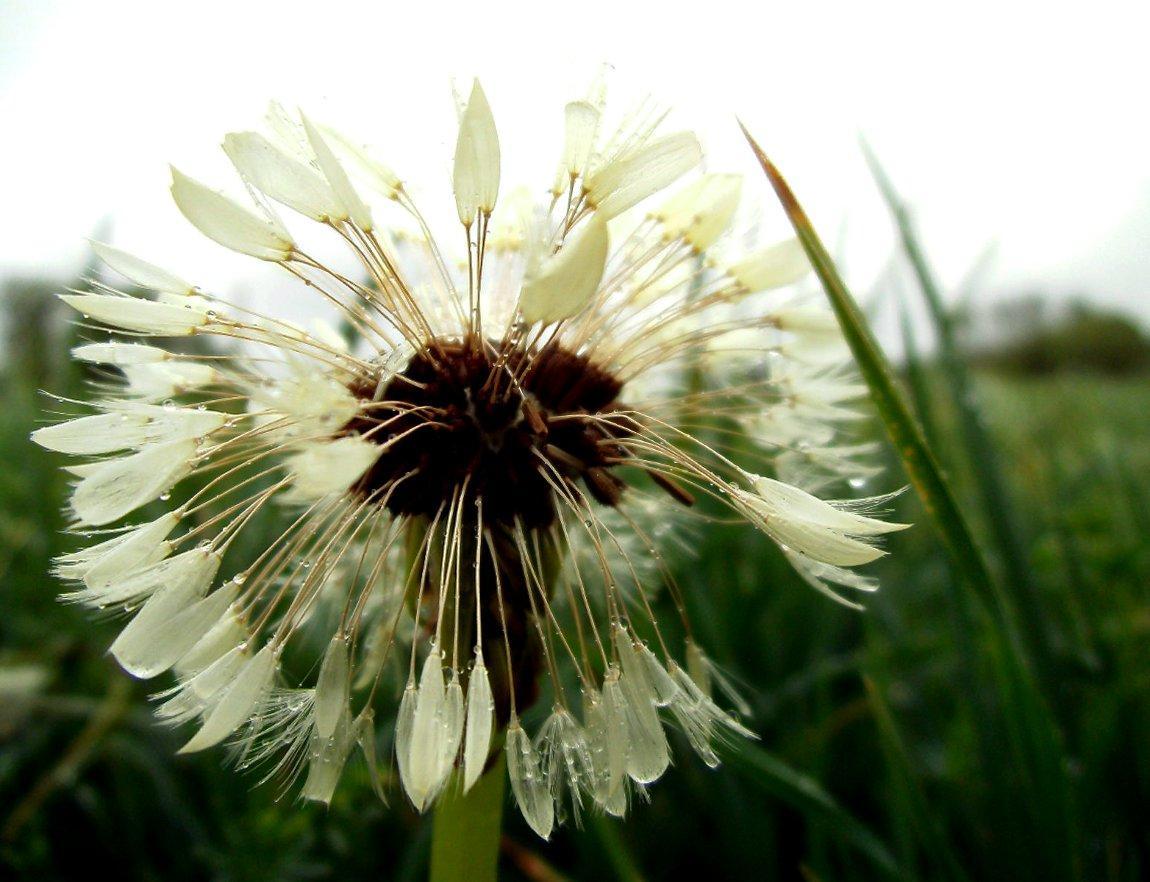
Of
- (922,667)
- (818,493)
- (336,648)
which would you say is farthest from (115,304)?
(922,667)

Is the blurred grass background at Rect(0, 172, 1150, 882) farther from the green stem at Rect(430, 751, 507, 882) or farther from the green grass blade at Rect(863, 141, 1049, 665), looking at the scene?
the green stem at Rect(430, 751, 507, 882)

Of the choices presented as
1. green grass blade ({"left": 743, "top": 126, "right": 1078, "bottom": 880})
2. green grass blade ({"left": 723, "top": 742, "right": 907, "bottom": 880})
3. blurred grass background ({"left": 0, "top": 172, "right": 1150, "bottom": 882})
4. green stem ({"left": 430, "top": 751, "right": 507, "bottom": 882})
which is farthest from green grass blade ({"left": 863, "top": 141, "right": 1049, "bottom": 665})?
green stem ({"left": 430, "top": 751, "right": 507, "bottom": 882})

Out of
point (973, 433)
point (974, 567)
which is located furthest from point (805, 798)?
point (973, 433)

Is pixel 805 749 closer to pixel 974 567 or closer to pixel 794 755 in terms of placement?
pixel 794 755

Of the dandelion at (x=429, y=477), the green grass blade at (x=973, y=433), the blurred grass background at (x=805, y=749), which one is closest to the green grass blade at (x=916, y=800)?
the blurred grass background at (x=805, y=749)

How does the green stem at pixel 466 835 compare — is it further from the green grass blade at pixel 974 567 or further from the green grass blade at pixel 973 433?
the green grass blade at pixel 973 433
